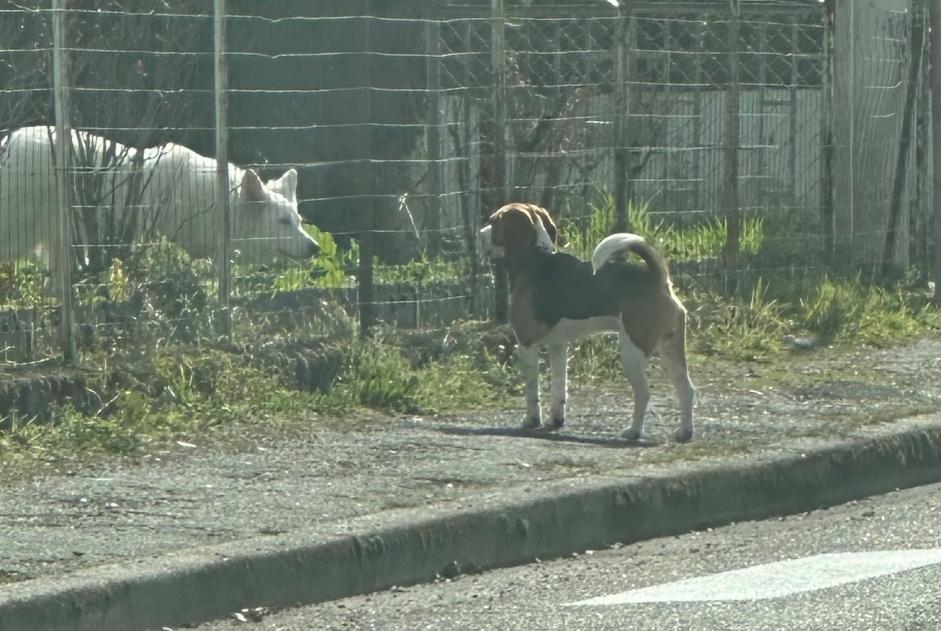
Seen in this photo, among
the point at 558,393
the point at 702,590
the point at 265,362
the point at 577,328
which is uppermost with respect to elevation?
the point at 577,328

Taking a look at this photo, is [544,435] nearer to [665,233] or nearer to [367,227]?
[367,227]

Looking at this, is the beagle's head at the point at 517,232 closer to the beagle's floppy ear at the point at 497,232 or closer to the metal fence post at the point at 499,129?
the beagle's floppy ear at the point at 497,232

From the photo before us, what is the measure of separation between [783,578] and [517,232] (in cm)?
302

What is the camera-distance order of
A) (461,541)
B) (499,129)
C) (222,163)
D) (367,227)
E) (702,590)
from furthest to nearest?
(499,129) < (367,227) < (222,163) < (461,541) < (702,590)

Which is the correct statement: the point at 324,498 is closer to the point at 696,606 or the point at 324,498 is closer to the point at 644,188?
the point at 696,606

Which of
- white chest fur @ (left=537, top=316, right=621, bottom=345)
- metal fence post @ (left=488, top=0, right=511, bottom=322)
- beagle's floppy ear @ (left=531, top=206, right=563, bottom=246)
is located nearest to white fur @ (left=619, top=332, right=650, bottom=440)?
white chest fur @ (left=537, top=316, right=621, bottom=345)

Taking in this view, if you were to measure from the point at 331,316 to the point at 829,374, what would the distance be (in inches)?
111

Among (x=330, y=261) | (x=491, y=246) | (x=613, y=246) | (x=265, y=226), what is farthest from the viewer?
(x=330, y=261)

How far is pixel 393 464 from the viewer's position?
7918mm

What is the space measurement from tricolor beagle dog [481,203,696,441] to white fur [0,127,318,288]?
1411 mm

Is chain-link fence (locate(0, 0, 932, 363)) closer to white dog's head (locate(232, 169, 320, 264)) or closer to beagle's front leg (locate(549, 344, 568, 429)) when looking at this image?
white dog's head (locate(232, 169, 320, 264))

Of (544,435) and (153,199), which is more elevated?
(153,199)

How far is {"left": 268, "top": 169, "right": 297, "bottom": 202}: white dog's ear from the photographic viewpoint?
33.0ft

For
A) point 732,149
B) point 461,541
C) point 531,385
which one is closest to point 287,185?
point 531,385
